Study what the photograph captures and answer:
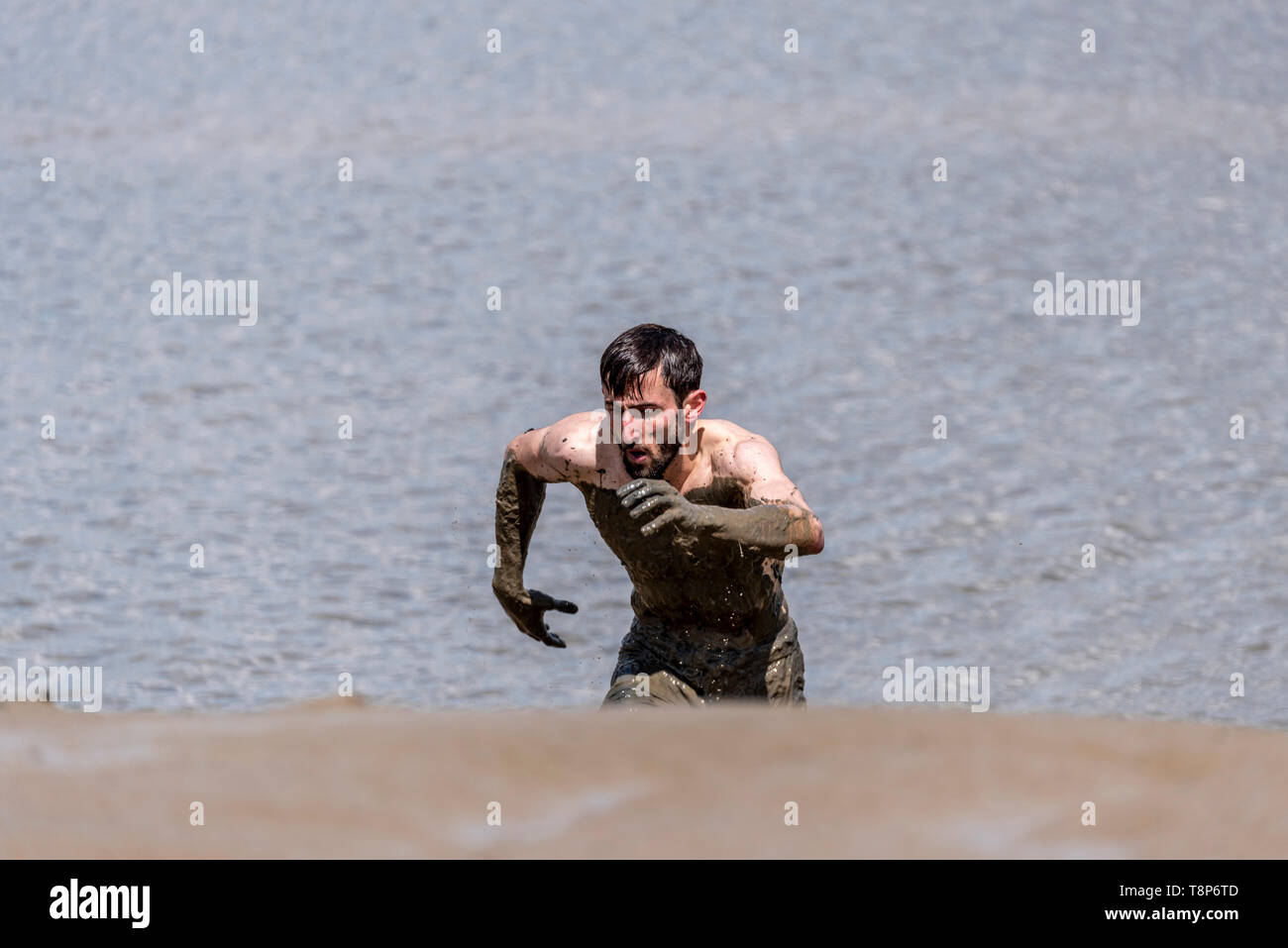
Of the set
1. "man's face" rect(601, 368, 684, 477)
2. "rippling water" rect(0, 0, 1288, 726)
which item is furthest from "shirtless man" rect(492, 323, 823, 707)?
"rippling water" rect(0, 0, 1288, 726)

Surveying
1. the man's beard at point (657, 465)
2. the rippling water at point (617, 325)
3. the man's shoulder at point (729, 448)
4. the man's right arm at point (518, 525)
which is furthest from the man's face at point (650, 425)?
the rippling water at point (617, 325)

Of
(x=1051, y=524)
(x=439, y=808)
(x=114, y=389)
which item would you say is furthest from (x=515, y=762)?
(x=114, y=389)

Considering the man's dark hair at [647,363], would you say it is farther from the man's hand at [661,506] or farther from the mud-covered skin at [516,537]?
the mud-covered skin at [516,537]

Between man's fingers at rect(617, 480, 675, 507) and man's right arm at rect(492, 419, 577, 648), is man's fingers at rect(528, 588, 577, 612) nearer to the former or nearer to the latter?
man's right arm at rect(492, 419, 577, 648)

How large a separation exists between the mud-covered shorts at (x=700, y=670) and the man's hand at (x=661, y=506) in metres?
0.76

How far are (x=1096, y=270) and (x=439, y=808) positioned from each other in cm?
1081

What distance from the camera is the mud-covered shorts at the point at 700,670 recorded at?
16.9 feet

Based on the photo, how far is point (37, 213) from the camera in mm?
15094

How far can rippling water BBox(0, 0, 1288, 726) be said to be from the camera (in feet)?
26.4

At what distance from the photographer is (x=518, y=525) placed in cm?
548

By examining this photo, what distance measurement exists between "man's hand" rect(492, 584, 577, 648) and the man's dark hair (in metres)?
0.88

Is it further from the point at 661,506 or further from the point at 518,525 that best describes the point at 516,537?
the point at 661,506

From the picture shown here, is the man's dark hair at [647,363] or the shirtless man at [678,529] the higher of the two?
the man's dark hair at [647,363]

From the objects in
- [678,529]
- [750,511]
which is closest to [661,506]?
[678,529]
